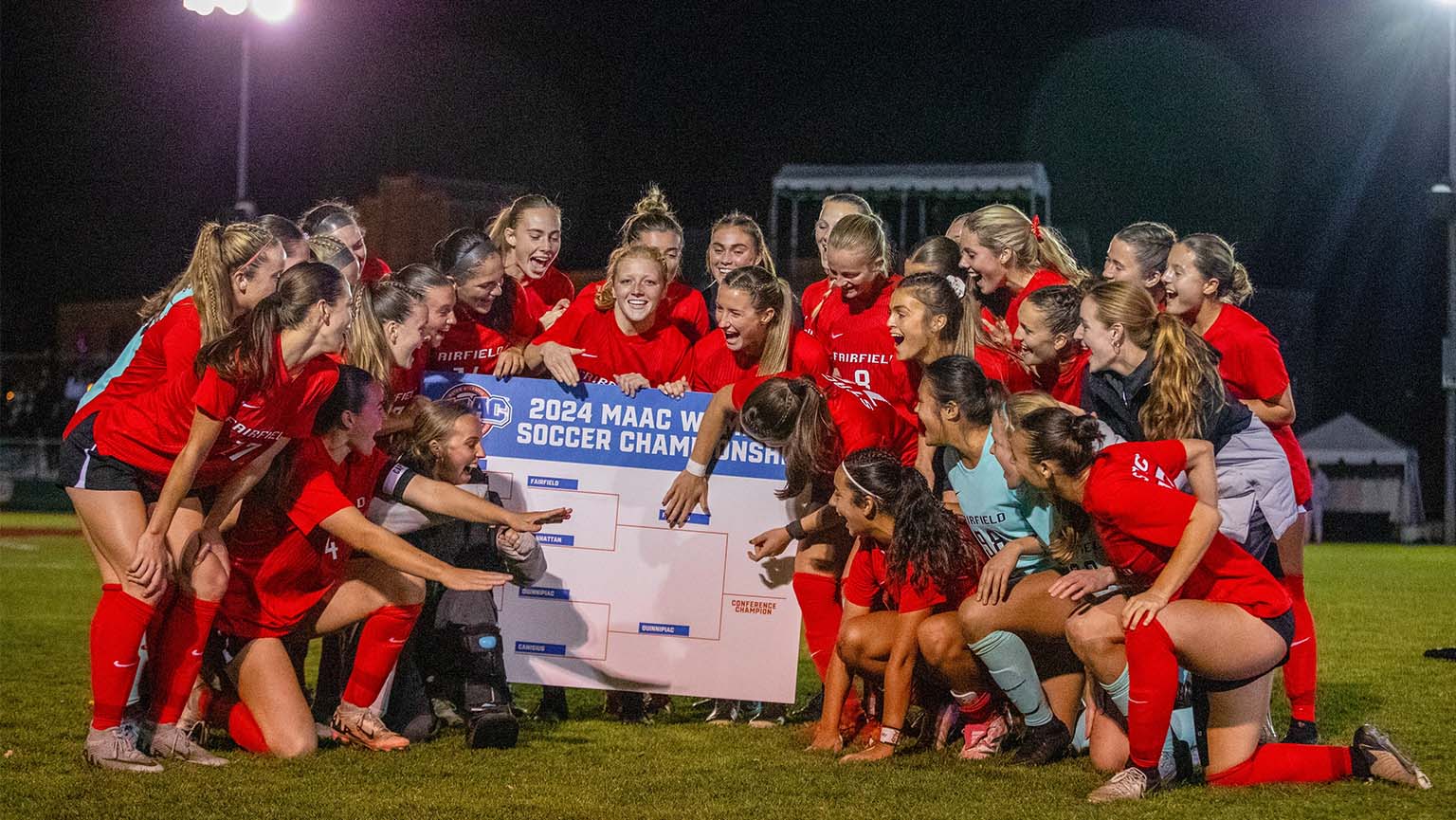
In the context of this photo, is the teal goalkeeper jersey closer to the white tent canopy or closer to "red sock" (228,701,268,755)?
"red sock" (228,701,268,755)

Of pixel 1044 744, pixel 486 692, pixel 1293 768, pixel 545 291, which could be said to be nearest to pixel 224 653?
pixel 486 692

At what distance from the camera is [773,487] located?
5.43 m

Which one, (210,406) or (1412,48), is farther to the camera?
(1412,48)

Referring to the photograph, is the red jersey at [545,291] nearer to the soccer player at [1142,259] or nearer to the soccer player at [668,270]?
the soccer player at [668,270]

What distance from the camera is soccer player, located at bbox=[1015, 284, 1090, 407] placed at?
5062 mm

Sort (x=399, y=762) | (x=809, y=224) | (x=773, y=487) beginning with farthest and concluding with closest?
(x=809, y=224), (x=773, y=487), (x=399, y=762)

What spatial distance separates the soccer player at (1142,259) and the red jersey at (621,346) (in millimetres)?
1874

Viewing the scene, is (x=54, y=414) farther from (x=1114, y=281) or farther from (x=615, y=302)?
(x=1114, y=281)

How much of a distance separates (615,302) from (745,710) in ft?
6.07

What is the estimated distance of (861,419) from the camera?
5.31m

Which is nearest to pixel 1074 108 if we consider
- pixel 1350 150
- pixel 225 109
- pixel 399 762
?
pixel 1350 150

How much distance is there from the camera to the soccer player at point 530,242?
6488mm

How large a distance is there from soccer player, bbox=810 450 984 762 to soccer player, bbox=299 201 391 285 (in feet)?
8.98

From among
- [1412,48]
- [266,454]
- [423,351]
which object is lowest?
[266,454]
